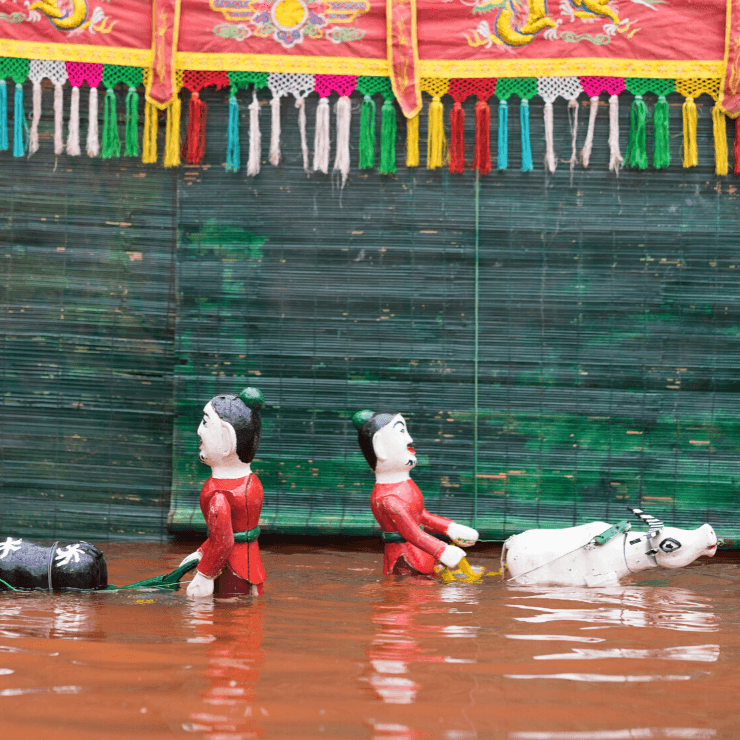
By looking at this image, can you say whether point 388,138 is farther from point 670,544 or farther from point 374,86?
point 670,544

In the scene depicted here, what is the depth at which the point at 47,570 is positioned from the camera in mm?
3084

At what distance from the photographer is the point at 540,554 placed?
338cm

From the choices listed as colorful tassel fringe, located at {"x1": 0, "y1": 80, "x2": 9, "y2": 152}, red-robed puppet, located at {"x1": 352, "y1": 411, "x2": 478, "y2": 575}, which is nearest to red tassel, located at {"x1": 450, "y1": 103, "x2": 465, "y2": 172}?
red-robed puppet, located at {"x1": 352, "y1": 411, "x2": 478, "y2": 575}

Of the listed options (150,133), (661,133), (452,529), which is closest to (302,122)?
(150,133)

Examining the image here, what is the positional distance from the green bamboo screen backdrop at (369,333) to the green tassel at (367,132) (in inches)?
4.5

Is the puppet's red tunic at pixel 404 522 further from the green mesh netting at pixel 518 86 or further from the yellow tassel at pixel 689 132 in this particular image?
the yellow tassel at pixel 689 132

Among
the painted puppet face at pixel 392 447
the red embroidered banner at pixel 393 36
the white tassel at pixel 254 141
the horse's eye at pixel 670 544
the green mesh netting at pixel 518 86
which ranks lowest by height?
the horse's eye at pixel 670 544

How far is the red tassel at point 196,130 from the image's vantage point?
4348 mm

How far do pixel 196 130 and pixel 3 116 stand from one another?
102cm

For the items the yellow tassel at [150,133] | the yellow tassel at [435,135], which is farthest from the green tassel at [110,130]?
the yellow tassel at [435,135]

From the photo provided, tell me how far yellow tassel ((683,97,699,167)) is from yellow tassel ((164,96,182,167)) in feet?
8.56

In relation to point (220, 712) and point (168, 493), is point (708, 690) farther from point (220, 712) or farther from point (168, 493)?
point (168, 493)

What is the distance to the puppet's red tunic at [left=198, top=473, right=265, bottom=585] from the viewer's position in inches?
118

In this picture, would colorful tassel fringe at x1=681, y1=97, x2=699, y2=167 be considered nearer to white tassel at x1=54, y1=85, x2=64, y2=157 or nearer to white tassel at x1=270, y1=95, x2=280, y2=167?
white tassel at x1=270, y1=95, x2=280, y2=167
